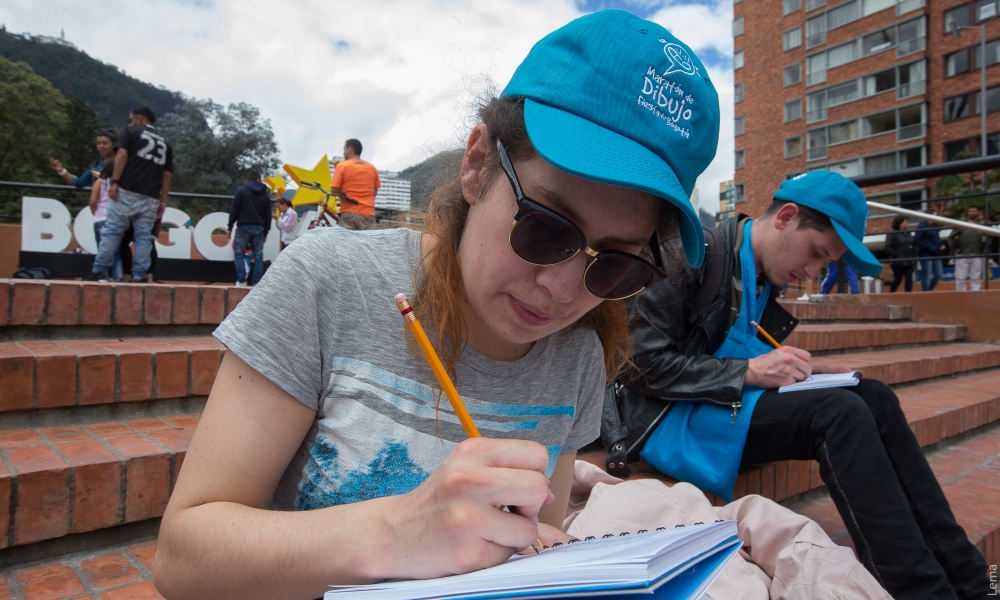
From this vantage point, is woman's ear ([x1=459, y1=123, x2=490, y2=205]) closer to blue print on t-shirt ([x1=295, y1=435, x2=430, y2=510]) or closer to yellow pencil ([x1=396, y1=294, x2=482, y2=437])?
yellow pencil ([x1=396, y1=294, x2=482, y2=437])

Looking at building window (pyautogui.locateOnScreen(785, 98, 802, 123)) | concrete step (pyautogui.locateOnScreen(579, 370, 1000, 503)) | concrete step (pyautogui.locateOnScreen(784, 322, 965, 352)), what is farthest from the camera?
building window (pyautogui.locateOnScreen(785, 98, 802, 123))

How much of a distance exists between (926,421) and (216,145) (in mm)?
48111

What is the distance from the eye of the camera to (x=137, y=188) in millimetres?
5504

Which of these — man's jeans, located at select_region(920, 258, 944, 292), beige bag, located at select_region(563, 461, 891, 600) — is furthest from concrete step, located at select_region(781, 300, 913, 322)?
beige bag, located at select_region(563, 461, 891, 600)

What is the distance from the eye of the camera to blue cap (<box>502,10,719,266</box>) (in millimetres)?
870

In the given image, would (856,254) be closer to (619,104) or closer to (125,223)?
(619,104)

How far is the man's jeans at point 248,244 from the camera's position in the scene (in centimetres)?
851

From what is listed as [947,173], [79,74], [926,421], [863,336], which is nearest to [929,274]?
[947,173]

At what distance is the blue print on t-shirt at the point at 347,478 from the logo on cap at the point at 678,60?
78cm

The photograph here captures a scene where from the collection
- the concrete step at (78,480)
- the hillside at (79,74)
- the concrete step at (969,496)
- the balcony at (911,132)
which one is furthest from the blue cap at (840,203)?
the hillside at (79,74)

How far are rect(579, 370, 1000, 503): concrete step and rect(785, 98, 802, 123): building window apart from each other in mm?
40644

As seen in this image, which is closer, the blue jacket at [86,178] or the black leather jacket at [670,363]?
the black leather jacket at [670,363]

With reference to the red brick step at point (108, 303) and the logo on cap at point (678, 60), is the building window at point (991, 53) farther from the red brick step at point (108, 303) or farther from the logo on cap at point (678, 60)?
the logo on cap at point (678, 60)

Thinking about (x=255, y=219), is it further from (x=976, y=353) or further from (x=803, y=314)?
(x=976, y=353)
